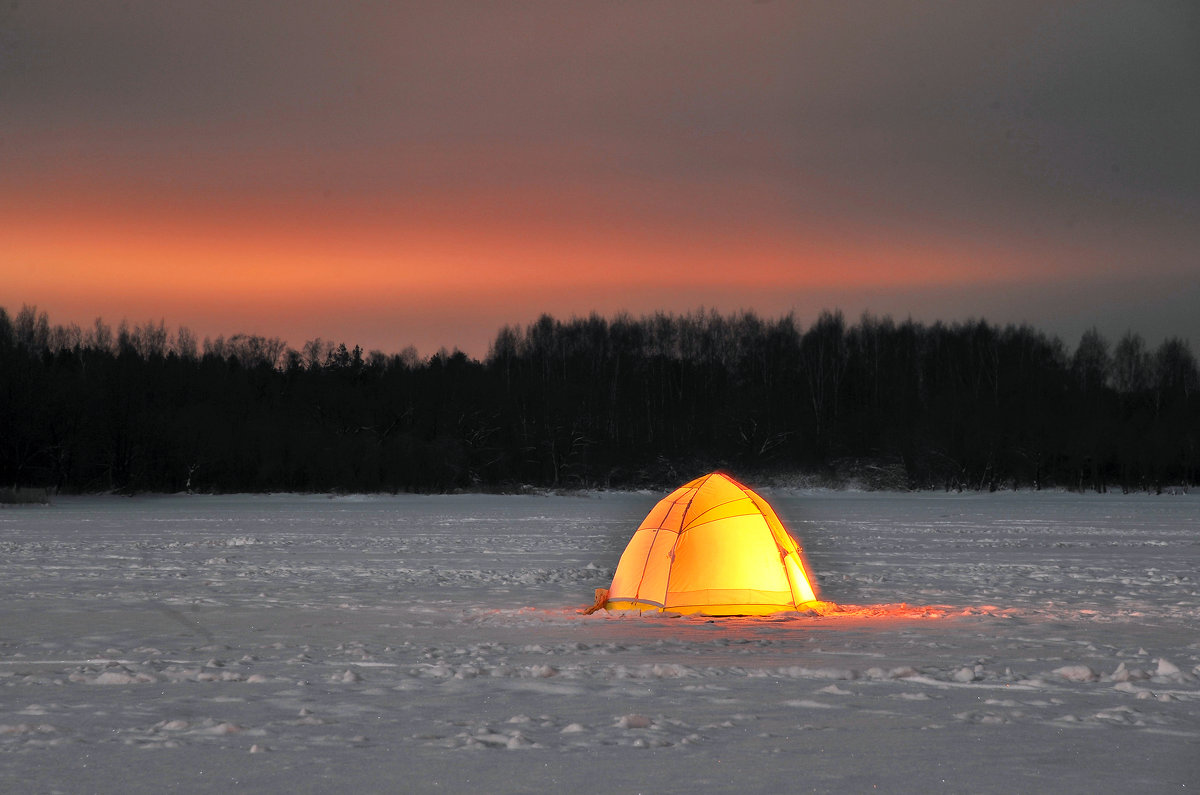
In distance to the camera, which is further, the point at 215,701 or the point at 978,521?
the point at 978,521

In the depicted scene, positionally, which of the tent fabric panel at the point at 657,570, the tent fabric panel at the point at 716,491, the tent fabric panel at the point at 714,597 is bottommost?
the tent fabric panel at the point at 714,597

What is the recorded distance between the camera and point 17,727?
29.1 ft

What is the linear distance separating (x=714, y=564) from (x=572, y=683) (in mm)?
5331

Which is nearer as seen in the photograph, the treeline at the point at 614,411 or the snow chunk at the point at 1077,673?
the snow chunk at the point at 1077,673

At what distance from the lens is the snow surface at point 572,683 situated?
7797 millimetres

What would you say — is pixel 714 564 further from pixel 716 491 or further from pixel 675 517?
pixel 716 491

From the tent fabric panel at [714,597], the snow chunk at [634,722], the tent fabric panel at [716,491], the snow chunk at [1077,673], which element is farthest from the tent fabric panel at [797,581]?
the snow chunk at [634,722]

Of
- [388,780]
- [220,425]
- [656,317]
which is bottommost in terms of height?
[388,780]

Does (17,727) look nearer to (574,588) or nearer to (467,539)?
(574,588)

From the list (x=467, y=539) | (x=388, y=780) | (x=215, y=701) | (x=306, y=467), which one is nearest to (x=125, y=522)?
(x=467, y=539)

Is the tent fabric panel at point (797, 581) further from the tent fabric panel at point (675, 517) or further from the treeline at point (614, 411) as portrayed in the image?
the treeline at point (614, 411)

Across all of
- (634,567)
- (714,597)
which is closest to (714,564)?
(714,597)

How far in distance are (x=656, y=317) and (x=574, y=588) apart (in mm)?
107254

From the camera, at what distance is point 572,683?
11.0 meters
